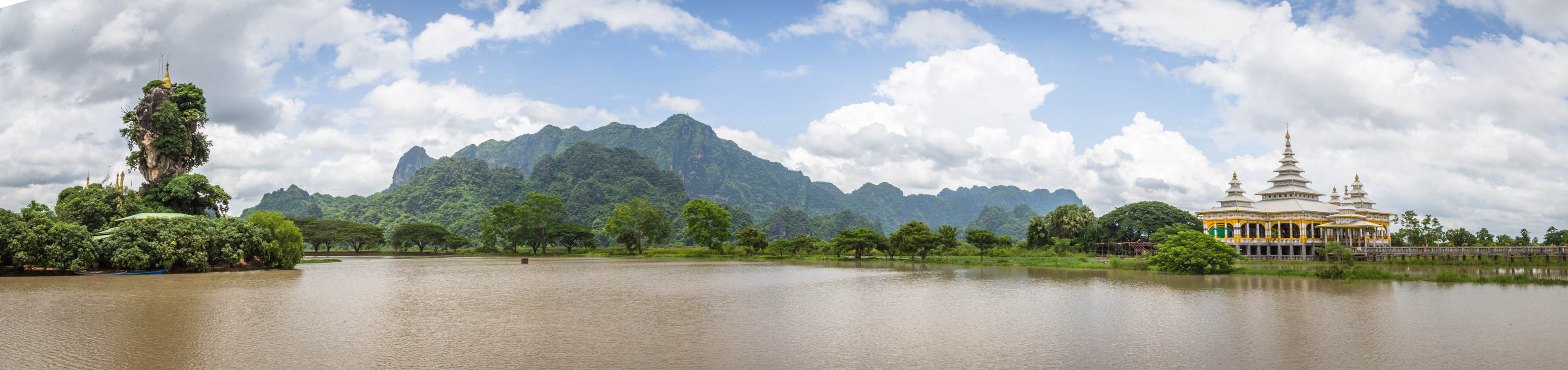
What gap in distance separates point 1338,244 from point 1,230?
188ft

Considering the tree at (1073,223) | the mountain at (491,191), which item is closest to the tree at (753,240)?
the tree at (1073,223)

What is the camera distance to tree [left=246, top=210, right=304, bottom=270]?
3084 cm

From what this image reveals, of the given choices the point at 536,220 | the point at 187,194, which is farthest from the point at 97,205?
the point at 536,220

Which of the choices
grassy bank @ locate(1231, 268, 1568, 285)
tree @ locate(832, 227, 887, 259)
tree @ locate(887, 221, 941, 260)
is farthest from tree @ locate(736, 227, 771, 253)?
grassy bank @ locate(1231, 268, 1568, 285)

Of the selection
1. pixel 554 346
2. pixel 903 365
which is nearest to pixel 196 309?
pixel 554 346

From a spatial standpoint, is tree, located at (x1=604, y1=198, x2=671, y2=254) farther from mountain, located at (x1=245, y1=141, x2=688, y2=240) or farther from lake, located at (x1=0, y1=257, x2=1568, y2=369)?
lake, located at (x1=0, y1=257, x2=1568, y2=369)

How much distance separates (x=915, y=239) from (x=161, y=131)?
37736mm

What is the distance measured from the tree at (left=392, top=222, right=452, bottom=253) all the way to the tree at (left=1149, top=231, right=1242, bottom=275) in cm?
5544

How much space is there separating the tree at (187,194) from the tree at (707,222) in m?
29.1

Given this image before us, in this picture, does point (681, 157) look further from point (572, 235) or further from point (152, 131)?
point (152, 131)

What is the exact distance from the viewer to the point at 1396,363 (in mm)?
9305

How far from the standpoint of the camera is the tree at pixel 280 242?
3084 centimetres

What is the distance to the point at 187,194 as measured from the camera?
3366 centimetres

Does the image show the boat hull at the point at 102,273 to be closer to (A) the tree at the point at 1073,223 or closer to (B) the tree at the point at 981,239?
(B) the tree at the point at 981,239
